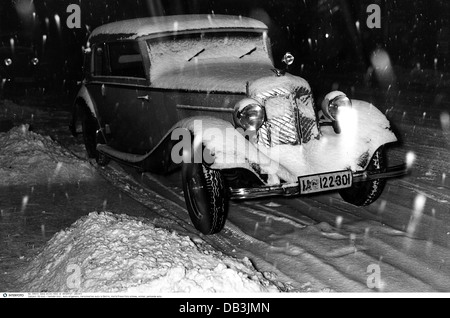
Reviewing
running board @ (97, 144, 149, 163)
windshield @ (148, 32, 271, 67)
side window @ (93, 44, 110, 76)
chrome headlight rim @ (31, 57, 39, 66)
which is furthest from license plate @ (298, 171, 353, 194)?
chrome headlight rim @ (31, 57, 39, 66)

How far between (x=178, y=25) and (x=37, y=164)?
8.80 ft

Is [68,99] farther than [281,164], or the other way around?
[68,99]

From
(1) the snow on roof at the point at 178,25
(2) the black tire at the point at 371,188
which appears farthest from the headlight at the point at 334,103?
(1) the snow on roof at the point at 178,25

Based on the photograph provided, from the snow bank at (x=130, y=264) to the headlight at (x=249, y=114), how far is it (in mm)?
1193

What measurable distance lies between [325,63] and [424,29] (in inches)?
174

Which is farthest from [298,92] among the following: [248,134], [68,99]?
[68,99]

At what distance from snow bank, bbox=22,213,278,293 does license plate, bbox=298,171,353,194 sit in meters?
0.87

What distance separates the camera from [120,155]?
20.6 feet

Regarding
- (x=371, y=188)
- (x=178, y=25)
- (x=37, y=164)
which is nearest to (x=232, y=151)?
(x=371, y=188)

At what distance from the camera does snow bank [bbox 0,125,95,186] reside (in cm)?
652

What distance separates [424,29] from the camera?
68.4ft

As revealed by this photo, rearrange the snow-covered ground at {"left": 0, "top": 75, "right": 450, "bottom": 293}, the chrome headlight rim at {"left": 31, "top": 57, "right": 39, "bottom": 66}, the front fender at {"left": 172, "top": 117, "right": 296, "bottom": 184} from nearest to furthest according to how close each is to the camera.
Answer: the snow-covered ground at {"left": 0, "top": 75, "right": 450, "bottom": 293} → the front fender at {"left": 172, "top": 117, "right": 296, "bottom": 184} → the chrome headlight rim at {"left": 31, "top": 57, "right": 39, "bottom": 66}

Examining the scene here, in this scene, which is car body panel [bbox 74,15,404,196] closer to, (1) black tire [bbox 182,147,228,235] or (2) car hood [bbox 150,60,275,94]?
(2) car hood [bbox 150,60,275,94]
